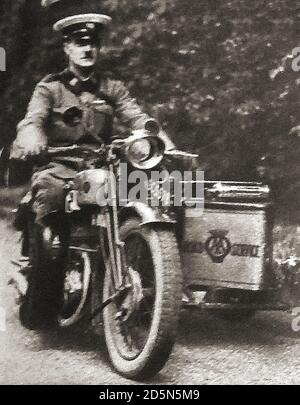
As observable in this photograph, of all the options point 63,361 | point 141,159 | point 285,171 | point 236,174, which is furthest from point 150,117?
point 63,361

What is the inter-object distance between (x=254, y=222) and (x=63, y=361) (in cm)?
81

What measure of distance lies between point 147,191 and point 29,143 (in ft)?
1.44

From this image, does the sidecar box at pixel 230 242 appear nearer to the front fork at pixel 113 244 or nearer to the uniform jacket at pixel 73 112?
the front fork at pixel 113 244

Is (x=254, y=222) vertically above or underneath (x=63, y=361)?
above

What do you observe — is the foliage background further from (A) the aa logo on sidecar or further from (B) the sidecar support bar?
(B) the sidecar support bar

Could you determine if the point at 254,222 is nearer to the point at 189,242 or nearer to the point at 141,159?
the point at 189,242

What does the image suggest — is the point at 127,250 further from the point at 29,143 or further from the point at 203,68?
the point at 203,68

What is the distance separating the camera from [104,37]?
2533 millimetres

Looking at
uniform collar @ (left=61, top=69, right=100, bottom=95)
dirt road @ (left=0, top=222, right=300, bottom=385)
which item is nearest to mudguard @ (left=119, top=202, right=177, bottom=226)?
dirt road @ (left=0, top=222, right=300, bottom=385)

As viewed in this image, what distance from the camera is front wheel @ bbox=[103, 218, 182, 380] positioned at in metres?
2.24

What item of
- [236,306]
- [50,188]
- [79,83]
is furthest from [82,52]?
[236,306]

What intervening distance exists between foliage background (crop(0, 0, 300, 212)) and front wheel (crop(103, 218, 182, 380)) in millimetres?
397

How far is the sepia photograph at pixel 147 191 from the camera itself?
2.38 metres
